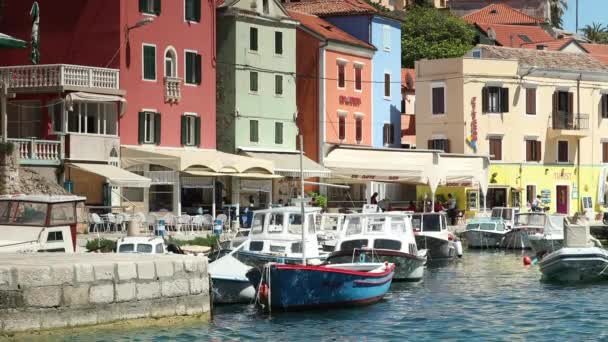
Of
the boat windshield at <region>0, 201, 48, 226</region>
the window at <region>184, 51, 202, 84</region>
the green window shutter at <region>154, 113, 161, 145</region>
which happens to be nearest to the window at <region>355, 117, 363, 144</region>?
the window at <region>184, 51, 202, 84</region>

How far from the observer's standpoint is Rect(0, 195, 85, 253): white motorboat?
122 feet

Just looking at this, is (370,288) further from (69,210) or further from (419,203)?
(419,203)

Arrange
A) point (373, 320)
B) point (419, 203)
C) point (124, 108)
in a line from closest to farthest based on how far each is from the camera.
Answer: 1. point (373, 320)
2. point (124, 108)
3. point (419, 203)

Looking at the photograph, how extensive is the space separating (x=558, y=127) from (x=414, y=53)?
75.2 feet

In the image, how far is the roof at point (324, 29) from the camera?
74.9 metres

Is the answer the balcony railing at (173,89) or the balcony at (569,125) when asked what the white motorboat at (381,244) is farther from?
A: the balcony at (569,125)

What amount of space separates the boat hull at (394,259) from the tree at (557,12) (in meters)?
107

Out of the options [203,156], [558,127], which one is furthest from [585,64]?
[203,156]

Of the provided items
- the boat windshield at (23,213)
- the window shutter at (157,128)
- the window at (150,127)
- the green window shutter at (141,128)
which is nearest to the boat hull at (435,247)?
the window shutter at (157,128)

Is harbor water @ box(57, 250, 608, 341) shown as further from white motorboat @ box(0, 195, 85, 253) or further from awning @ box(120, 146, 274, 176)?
awning @ box(120, 146, 274, 176)

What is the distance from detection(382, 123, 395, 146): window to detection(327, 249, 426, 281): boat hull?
33.4m

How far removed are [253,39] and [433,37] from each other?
44692 mm

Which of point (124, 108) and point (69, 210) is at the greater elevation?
point (124, 108)

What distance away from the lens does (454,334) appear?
1358 inches
